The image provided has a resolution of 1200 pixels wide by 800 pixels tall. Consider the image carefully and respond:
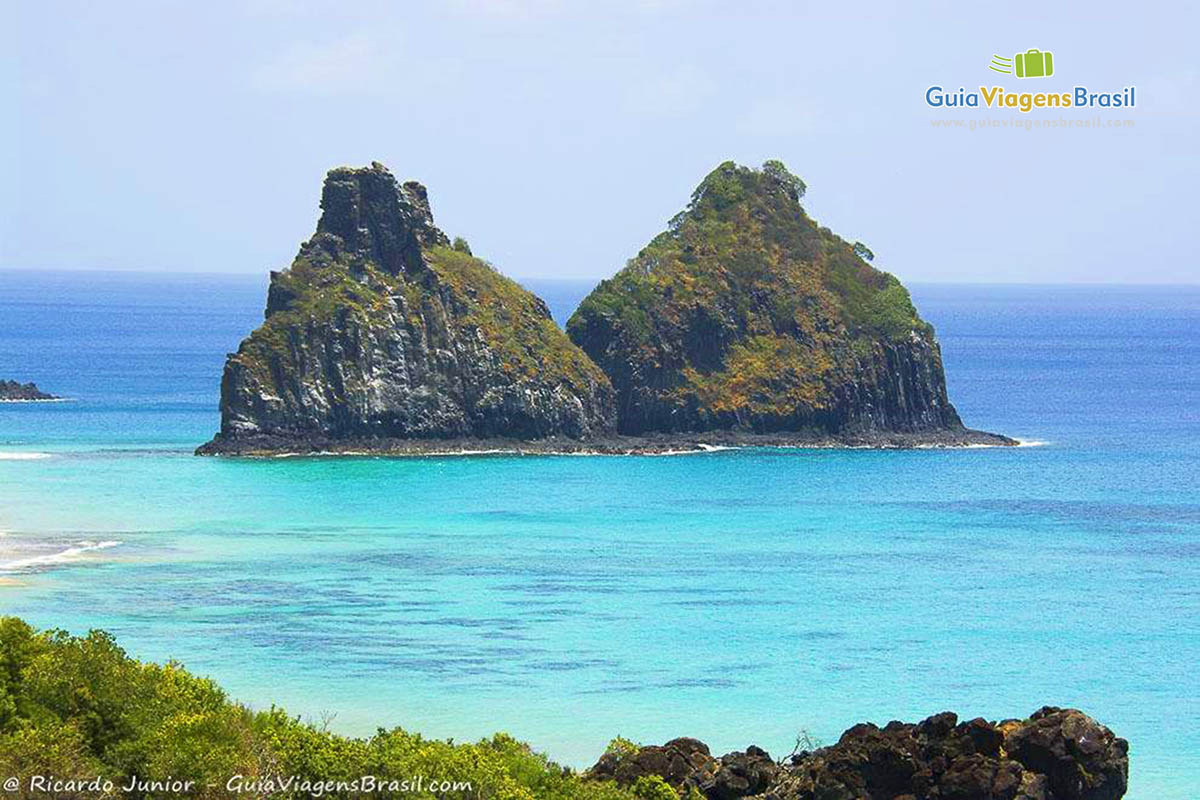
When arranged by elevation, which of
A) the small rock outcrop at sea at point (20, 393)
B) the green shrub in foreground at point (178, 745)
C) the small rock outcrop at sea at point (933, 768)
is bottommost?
the small rock outcrop at sea at point (933, 768)

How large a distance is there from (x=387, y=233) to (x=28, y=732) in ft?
351

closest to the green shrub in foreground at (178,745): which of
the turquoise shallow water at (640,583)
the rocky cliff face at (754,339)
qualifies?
the turquoise shallow water at (640,583)

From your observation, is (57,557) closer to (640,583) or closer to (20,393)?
(640,583)

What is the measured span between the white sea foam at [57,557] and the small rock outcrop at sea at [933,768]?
4698 cm

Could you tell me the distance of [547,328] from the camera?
15425 centimetres

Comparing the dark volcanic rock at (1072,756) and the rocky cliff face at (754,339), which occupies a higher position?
the rocky cliff face at (754,339)

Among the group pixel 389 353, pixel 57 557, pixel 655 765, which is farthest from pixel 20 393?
pixel 655 765

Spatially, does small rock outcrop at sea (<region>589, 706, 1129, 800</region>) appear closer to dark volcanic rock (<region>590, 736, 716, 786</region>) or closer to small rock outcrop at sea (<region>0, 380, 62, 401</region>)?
dark volcanic rock (<region>590, 736, 716, 786</region>)

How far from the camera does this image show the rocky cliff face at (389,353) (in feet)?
464

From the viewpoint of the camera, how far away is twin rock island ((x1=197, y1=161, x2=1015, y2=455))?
142750mm

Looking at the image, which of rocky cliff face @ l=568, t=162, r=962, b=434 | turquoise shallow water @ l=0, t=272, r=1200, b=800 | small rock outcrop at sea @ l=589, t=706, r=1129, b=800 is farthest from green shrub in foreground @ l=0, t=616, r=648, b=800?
rocky cliff face @ l=568, t=162, r=962, b=434

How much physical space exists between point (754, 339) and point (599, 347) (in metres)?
11.9

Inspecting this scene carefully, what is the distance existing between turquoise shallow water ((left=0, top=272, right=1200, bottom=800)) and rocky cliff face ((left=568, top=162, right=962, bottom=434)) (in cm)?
792

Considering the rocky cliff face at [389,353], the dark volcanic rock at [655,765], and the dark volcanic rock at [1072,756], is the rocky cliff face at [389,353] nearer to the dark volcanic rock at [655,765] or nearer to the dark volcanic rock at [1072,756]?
the dark volcanic rock at [655,765]
